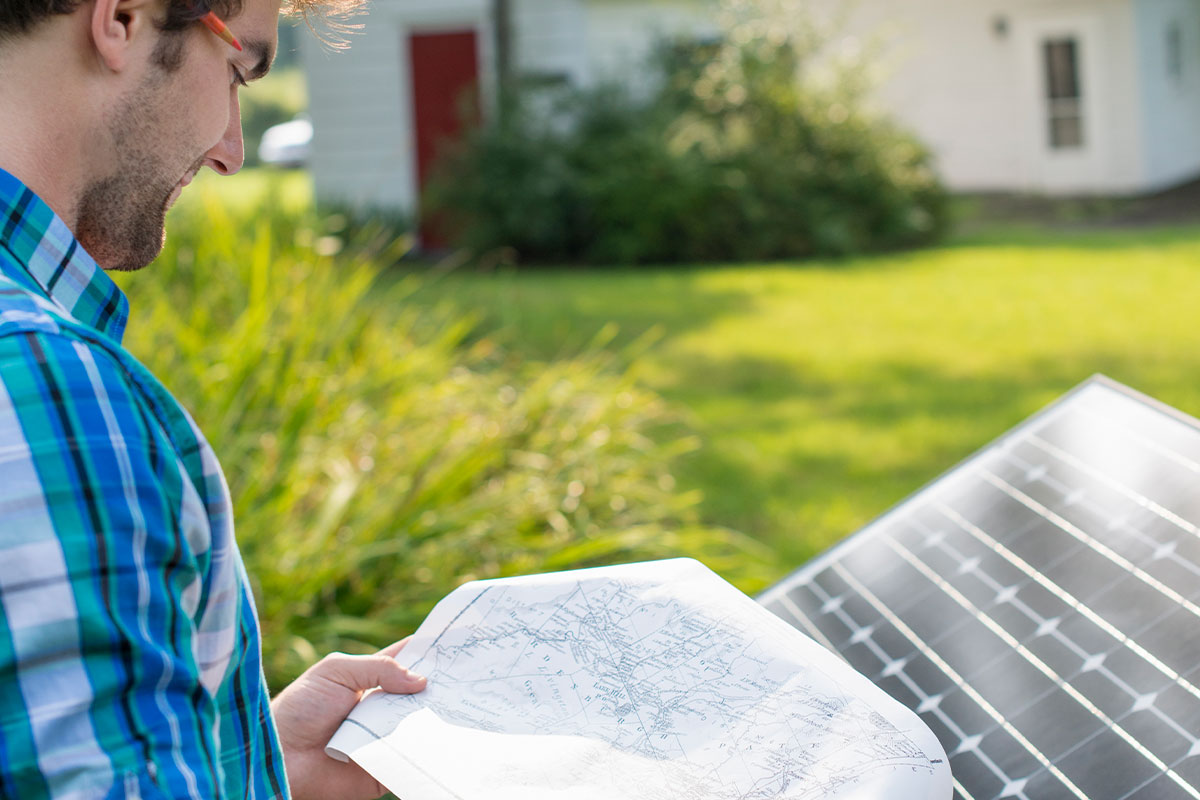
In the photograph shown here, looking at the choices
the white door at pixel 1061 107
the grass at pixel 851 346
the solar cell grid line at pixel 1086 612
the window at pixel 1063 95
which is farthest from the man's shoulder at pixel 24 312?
the window at pixel 1063 95

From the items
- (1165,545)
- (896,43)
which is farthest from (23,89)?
(896,43)

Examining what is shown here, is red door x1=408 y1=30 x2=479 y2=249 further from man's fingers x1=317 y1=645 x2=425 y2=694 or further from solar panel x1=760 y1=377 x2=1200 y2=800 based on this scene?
man's fingers x1=317 y1=645 x2=425 y2=694

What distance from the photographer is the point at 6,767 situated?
0.80 meters

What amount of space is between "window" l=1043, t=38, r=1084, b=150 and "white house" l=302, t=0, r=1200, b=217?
0.06ft

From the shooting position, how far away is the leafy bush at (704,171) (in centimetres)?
1246

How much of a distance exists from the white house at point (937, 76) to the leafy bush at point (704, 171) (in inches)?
35.6

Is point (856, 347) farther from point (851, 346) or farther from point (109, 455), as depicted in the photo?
point (109, 455)

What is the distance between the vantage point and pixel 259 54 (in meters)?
1.17

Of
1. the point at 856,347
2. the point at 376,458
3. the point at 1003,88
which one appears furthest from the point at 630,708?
the point at 1003,88

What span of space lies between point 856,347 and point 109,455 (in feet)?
24.7

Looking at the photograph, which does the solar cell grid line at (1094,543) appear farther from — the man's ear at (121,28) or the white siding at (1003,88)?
the white siding at (1003,88)

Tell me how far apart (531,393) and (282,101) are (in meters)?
39.1

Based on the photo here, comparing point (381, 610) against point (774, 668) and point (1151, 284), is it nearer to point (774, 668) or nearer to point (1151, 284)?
point (774, 668)

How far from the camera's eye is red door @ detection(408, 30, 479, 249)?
47.7ft
